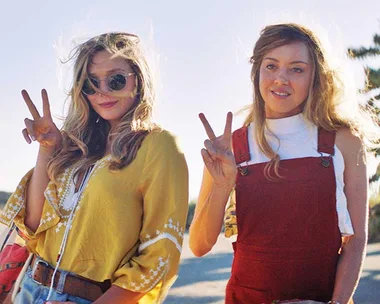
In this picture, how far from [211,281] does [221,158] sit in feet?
14.1

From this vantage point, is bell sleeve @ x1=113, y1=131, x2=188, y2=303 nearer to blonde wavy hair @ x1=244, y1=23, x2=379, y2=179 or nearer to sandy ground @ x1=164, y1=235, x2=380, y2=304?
blonde wavy hair @ x1=244, y1=23, x2=379, y2=179

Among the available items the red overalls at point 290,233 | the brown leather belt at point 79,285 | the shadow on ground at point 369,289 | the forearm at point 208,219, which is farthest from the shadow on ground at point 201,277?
the brown leather belt at point 79,285

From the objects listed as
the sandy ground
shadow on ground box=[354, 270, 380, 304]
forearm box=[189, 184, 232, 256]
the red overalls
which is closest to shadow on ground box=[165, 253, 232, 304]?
the sandy ground

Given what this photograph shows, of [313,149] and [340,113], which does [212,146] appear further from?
[340,113]

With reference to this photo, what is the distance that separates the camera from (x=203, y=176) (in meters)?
3.07

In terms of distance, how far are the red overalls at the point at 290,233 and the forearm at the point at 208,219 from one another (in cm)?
9

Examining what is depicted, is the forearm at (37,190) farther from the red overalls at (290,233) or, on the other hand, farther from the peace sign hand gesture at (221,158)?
the red overalls at (290,233)

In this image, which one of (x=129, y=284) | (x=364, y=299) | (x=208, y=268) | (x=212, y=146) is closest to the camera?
(x=129, y=284)

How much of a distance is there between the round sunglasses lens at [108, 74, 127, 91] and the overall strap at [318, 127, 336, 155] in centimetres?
86

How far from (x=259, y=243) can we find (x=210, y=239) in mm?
227

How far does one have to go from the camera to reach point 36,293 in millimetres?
2629

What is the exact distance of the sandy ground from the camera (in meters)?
6.19

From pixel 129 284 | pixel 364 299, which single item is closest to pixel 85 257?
pixel 129 284

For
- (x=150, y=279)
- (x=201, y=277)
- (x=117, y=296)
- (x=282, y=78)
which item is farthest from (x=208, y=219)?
(x=201, y=277)
